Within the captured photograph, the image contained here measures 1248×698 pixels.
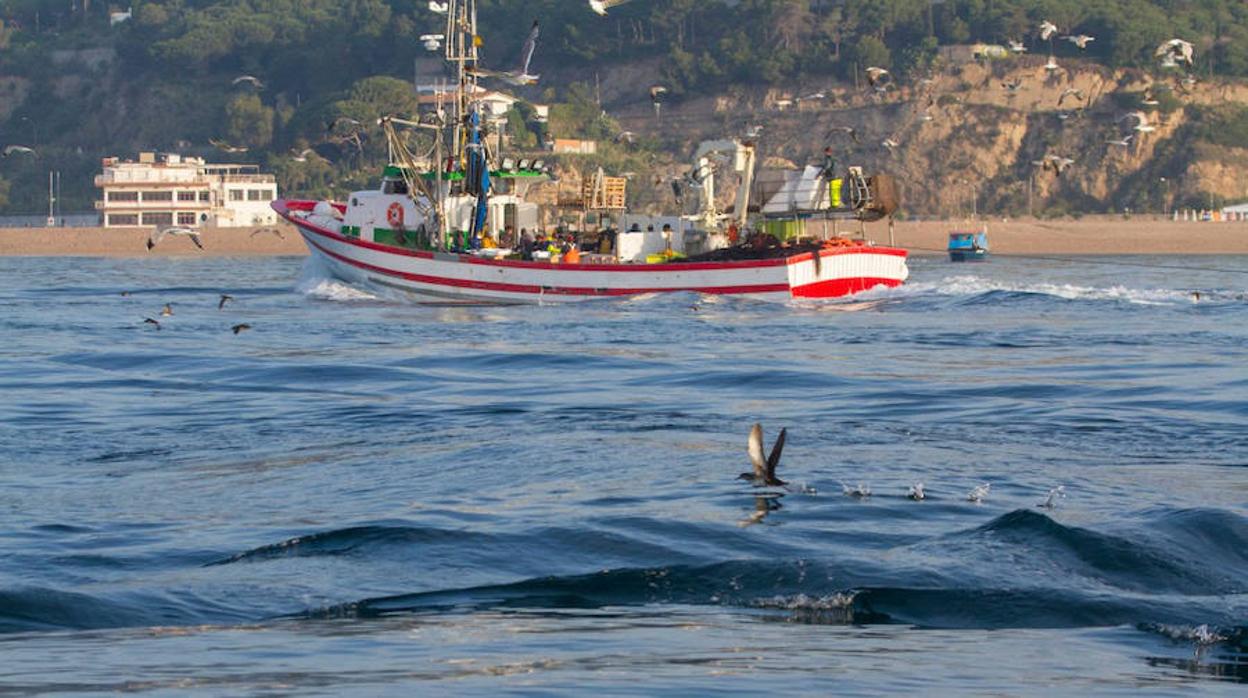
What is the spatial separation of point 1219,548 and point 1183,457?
4.76m

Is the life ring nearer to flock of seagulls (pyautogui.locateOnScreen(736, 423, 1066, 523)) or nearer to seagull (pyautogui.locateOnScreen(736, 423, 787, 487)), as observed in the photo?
flock of seagulls (pyautogui.locateOnScreen(736, 423, 1066, 523))

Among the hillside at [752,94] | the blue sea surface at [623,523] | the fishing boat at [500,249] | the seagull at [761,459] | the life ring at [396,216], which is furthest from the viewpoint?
the hillside at [752,94]

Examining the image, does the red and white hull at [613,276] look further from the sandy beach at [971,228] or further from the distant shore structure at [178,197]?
the distant shore structure at [178,197]

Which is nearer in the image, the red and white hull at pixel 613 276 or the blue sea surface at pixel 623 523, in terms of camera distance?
the blue sea surface at pixel 623 523

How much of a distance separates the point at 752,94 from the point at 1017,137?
20.0 meters

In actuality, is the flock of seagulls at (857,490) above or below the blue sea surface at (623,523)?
above

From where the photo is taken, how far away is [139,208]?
12538cm

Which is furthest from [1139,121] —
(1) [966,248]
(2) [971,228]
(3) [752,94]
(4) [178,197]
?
(4) [178,197]

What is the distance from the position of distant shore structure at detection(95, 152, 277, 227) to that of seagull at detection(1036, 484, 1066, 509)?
111299 mm

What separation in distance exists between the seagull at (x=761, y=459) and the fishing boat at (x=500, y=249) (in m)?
29.5

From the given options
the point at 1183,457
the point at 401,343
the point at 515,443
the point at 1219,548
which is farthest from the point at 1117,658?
the point at 401,343

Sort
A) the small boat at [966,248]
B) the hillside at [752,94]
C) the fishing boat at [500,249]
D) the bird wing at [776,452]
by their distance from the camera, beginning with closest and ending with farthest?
1. the bird wing at [776,452]
2. the fishing boat at [500,249]
3. the small boat at [966,248]
4. the hillside at [752,94]

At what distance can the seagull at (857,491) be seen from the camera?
1617cm

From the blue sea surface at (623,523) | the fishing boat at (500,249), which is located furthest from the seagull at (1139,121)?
the blue sea surface at (623,523)
